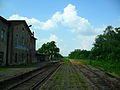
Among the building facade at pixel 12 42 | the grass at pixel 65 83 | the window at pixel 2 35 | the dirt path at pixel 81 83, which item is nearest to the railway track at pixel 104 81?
Answer: the dirt path at pixel 81 83

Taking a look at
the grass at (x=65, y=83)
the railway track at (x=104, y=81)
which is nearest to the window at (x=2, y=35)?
the grass at (x=65, y=83)

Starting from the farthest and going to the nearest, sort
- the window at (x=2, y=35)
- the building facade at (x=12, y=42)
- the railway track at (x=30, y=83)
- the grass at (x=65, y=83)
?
the building facade at (x=12, y=42) → the window at (x=2, y=35) → the grass at (x=65, y=83) → the railway track at (x=30, y=83)

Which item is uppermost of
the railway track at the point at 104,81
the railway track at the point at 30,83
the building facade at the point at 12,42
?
the building facade at the point at 12,42

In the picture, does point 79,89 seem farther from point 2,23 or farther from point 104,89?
point 2,23

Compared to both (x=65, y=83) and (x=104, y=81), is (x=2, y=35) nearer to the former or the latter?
(x=65, y=83)

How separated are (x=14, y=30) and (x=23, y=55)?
25.7ft

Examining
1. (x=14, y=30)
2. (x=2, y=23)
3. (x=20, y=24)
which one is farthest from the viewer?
(x=20, y=24)

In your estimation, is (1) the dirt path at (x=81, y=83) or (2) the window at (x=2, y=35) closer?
(1) the dirt path at (x=81, y=83)

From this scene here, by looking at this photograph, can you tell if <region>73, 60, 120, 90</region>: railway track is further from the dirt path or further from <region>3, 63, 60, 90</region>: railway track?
<region>3, 63, 60, 90</region>: railway track

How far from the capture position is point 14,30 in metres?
32.2

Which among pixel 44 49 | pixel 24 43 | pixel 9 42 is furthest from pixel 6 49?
pixel 44 49

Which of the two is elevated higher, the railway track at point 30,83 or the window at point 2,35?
the window at point 2,35

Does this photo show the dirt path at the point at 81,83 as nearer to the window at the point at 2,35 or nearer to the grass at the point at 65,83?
the grass at the point at 65,83

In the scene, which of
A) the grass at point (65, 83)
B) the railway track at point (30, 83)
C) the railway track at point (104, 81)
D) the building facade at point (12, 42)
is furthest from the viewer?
the building facade at point (12, 42)
